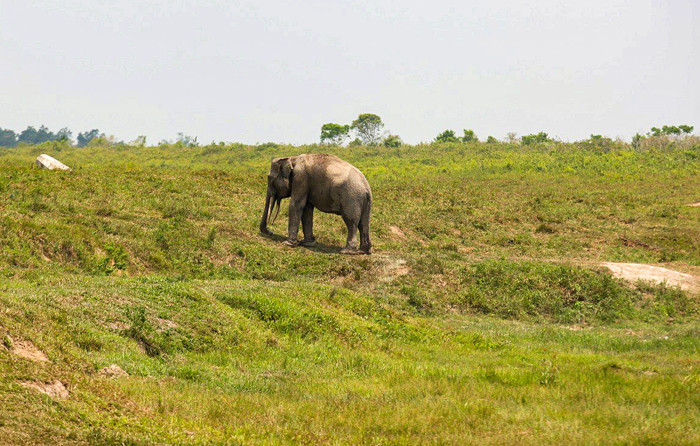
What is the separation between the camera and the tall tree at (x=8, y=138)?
15200 cm

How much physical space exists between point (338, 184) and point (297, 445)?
1798cm

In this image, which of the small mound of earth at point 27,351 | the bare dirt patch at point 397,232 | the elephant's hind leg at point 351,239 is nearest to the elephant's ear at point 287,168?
the elephant's hind leg at point 351,239

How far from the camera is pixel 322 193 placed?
25797 mm

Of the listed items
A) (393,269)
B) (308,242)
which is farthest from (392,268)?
(308,242)

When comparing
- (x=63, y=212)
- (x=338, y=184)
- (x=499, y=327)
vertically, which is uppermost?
(x=338, y=184)

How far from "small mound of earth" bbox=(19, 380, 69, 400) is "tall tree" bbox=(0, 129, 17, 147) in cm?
15824

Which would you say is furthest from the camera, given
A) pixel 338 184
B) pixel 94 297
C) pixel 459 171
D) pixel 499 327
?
pixel 459 171

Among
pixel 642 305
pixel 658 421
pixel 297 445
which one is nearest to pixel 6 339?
pixel 297 445

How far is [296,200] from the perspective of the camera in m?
26.1

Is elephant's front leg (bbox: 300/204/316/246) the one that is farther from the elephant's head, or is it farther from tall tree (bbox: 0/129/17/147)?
tall tree (bbox: 0/129/17/147)

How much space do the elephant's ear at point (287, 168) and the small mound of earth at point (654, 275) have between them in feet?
37.9

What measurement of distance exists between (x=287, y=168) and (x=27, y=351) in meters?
17.7

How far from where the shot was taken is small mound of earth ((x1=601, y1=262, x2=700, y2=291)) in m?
23.8

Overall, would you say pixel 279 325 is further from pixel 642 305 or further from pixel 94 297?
pixel 642 305
